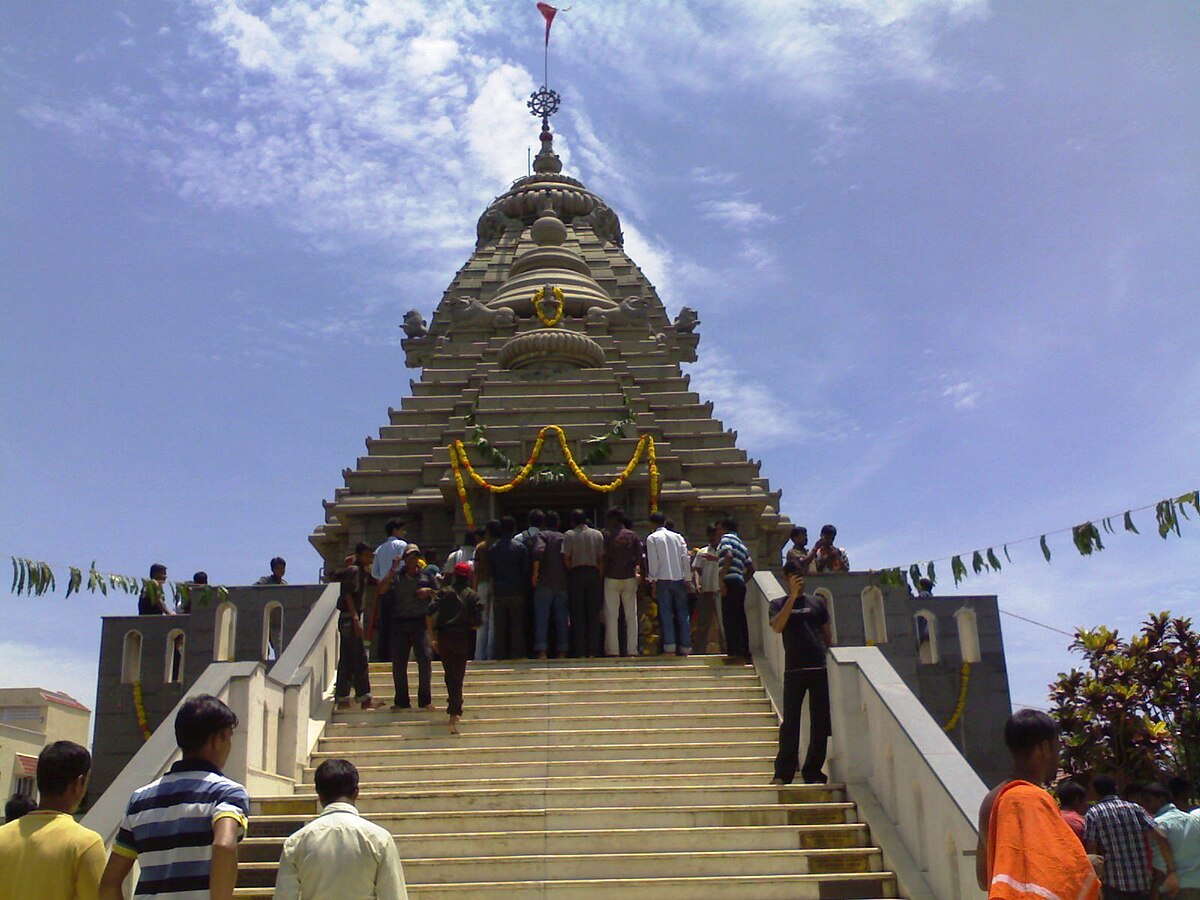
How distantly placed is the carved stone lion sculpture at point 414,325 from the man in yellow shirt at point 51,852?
1178 inches

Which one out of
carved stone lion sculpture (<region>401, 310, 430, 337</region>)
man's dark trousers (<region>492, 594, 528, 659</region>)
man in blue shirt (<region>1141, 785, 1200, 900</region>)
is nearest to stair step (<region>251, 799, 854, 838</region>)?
man in blue shirt (<region>1141, 785, 1200, 900</region>)

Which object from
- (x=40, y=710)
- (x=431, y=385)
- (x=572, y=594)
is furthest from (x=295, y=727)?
(x=40, y=710)

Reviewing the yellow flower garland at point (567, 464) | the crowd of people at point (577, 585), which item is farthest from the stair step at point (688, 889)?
the yellow flower garland at point (567, 464)

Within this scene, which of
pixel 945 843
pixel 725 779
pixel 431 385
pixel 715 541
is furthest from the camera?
pixel 431 385

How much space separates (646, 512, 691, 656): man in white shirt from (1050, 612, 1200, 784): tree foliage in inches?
260

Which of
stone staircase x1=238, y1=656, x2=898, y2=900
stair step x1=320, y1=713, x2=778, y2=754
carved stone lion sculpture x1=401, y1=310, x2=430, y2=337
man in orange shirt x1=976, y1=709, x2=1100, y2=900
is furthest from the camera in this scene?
carved stone lion sculpture x1=401, y1=310, x2=430, y2=337

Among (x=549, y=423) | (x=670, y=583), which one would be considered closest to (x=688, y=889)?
(x=670, y=583)

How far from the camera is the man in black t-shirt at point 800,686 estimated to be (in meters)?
9.38

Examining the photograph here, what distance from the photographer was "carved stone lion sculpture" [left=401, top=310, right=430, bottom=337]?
113 feet

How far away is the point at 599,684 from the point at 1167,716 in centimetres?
925

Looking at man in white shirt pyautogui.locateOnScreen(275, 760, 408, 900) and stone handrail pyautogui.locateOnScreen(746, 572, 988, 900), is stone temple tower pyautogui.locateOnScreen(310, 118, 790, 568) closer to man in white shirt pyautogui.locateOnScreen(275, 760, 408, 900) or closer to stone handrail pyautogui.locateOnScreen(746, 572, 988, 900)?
stone handrail pyautogui.locateOnScreen(746, 572, 988, 900)

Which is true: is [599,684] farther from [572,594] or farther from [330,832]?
[330,832]

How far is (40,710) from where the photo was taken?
4278 cm

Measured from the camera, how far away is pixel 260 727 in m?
9.43
